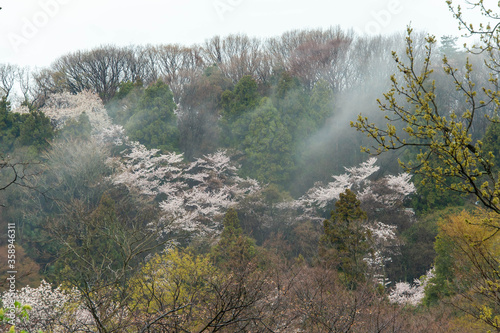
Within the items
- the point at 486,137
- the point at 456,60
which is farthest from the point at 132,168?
the point at 456,60

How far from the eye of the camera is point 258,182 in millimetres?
25297

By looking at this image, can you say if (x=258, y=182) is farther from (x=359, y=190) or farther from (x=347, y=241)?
(x=347, y=241)

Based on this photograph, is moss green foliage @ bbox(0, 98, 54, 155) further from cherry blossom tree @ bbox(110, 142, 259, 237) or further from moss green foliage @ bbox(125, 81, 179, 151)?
cherry blossom tree @ bbox(110, 142, 259, 237)

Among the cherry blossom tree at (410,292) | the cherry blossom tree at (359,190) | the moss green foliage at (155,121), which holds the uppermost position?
the moss green foliage at (155,121)

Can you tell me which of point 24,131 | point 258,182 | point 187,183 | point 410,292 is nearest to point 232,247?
point 410,292

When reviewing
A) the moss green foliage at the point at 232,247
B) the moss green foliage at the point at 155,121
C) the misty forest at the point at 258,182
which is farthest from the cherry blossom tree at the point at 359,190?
the moss green foliage at the point at 155,121

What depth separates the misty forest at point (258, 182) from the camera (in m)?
15.4

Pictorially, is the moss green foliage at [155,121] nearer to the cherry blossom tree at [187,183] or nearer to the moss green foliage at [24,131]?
the cherry blossom tree at [187,183]

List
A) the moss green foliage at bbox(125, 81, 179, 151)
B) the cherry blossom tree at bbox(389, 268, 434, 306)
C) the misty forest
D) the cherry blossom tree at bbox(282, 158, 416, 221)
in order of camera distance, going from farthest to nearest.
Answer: the moss green foliage at bbox(125, 81, 179, 151)
the cherry blossom tree at bbox(282, 158, 416, 221)
the cherry blossom tree at bbox(389, 268, 434, 306)
the misty forest

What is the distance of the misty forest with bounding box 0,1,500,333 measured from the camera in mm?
15438

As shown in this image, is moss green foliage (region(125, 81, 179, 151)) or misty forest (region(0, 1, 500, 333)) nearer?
misty forest (region(0, 1, 500, 333))

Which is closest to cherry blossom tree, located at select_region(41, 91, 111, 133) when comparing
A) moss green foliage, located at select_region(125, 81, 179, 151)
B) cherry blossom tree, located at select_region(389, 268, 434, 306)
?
moss green foliage, located at select_region(125, 81, 179, 151)

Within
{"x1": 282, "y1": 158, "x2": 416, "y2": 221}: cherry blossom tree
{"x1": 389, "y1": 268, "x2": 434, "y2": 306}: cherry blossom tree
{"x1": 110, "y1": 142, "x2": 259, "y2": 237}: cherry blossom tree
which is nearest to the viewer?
{"x1": 389, "y1": 268, "x2": 434, "y2": 306}: cherry blossom tree

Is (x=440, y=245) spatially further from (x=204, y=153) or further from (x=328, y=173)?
(x=204, y=153)
